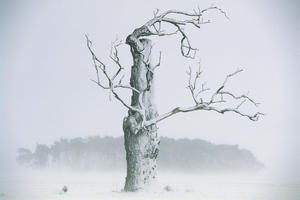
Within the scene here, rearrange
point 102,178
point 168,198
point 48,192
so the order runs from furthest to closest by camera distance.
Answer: point 102,178 → point 48,192 → point 168,198

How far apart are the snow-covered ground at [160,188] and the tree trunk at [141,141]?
0.14 metres

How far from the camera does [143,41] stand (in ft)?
19.6

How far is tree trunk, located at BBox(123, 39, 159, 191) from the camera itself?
572 cm

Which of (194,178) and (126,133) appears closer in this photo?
(126,133)

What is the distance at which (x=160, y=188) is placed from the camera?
5805mm

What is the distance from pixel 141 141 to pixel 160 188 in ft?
1.65

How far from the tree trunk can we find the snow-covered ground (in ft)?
0.45

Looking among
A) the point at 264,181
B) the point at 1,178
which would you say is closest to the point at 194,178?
the point at 264,181

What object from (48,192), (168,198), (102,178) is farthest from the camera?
(102,178)

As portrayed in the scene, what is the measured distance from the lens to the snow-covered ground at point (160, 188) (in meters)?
5.77

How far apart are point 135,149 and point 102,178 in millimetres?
977

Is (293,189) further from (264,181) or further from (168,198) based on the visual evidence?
(168,198)

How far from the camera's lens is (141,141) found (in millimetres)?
5738

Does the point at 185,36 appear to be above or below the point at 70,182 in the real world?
above
